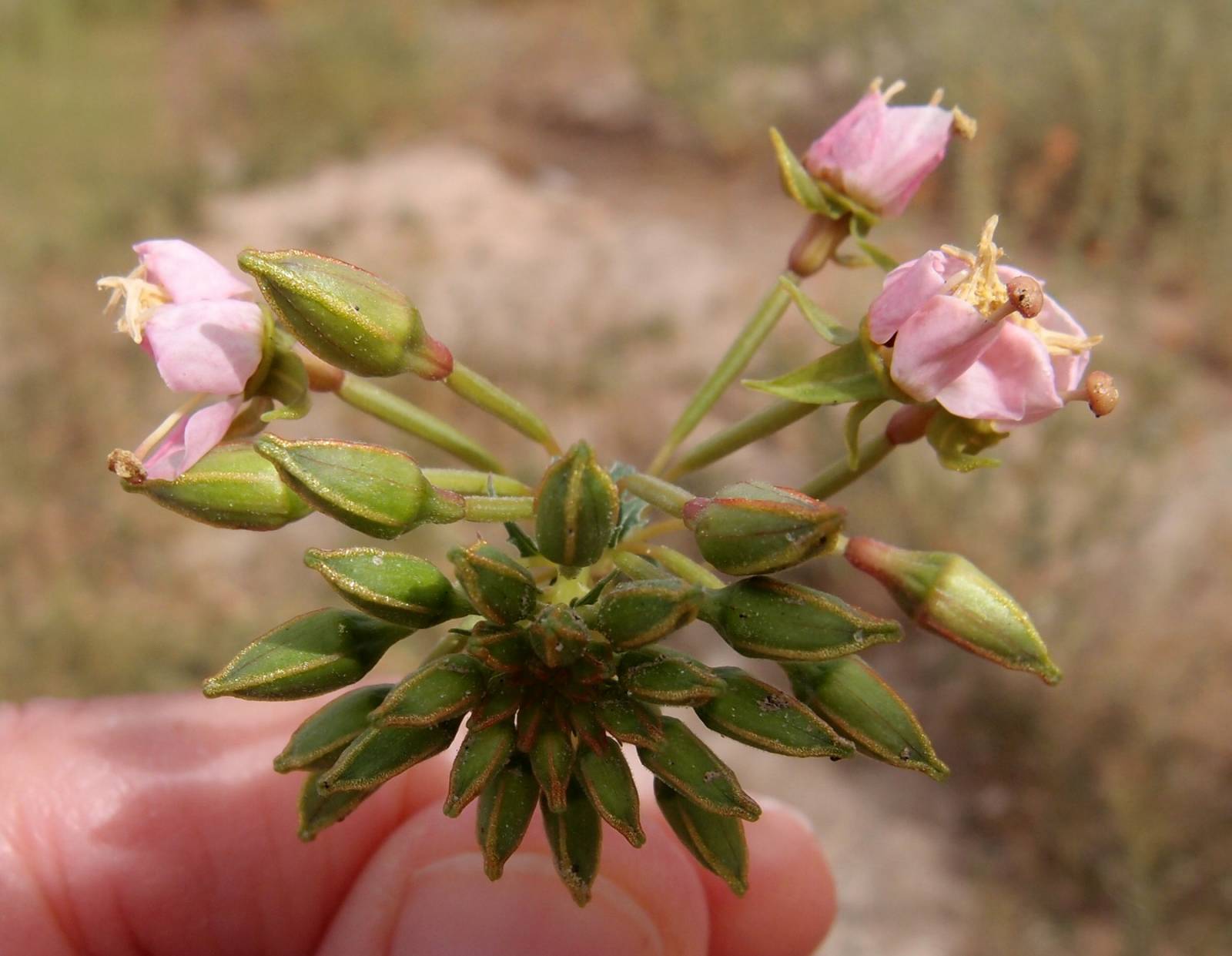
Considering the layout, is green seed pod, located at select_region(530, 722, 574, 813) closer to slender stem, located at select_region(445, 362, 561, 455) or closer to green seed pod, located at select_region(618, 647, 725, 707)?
green seed pod, located at select_region(618, 647, 725, 707)

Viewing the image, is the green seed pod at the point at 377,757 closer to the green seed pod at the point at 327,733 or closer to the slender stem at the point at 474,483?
the green seed pod at the point at 327,733

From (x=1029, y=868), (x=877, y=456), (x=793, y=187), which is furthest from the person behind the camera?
(x=1029, y=868)

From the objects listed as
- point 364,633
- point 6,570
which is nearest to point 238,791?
point 364,633

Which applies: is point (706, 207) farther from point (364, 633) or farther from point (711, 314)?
point (364, 633)

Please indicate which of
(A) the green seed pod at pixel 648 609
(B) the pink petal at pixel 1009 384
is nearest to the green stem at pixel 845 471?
(B) the pink petal at pixel 1009 384

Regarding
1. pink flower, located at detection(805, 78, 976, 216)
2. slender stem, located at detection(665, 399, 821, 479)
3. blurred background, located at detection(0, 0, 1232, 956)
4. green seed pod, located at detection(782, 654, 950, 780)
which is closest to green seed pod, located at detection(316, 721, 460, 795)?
green seed pod, located at detection(782, 654, 950, 780)

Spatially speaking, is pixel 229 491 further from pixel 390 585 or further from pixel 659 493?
pixel 659 493
